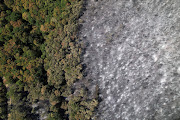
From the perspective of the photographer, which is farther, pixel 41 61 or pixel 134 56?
pixel 41 61

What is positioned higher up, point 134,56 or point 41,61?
point 41,61

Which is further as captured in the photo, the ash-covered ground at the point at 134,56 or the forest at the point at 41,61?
the forest at the point at 41,61

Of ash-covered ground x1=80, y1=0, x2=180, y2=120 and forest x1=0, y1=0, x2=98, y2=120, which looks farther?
forest x1=0, y1=0, x2=98, y2=120

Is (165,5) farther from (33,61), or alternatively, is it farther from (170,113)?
(33,61)
